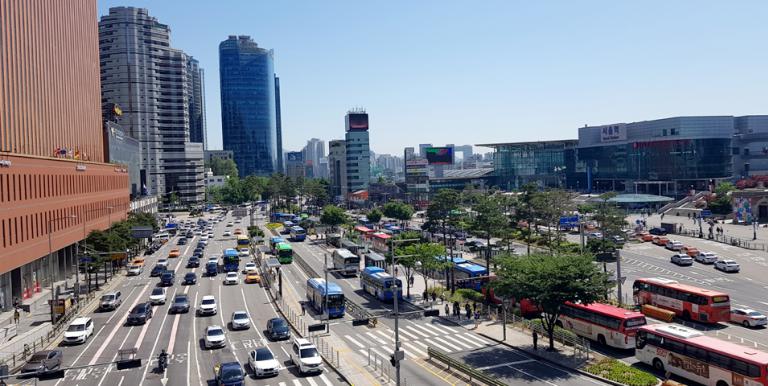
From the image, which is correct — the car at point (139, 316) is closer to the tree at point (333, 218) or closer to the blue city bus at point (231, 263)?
the blue city bus at point (231, 263)

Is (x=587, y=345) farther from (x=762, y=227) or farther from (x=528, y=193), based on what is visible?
(x=762, y=227)

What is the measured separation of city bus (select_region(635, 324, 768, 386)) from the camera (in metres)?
31.4

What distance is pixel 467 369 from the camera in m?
35.9

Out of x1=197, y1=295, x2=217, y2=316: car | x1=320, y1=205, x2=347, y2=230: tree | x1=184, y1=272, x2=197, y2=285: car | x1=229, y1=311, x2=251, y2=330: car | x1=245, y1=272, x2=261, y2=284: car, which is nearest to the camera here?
x1=229, y1=311, x2=251, y2=330: car

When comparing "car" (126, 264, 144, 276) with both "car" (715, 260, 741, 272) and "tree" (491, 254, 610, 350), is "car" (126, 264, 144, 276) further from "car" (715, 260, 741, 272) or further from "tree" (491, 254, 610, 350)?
"car" (715, 260, 741, 272)

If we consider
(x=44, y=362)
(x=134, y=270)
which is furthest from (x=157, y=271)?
(x=44, y=362)

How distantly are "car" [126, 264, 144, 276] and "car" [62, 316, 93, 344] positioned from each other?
34393 mm

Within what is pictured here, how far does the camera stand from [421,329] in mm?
50938

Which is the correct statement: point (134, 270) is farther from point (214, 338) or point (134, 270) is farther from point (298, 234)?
point (214, 338)

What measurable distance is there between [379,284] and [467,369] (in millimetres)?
27177

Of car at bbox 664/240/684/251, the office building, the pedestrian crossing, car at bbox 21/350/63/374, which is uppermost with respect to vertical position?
the office building

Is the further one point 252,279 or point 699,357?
point 252,279

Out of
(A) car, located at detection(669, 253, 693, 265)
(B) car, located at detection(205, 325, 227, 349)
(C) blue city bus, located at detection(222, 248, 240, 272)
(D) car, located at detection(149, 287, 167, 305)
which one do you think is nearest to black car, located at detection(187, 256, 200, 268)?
(C) blue city bus, located at detection(222, 248, 240, 272)

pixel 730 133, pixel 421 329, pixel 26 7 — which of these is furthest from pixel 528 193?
pixel 730 133
